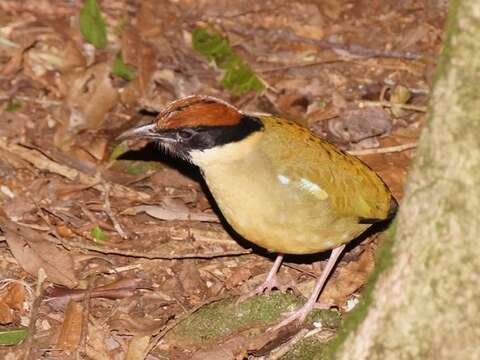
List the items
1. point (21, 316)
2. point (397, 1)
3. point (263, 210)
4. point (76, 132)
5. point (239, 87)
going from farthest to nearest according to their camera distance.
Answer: point (397, 1), point (239, 87), point (76, 132), point (21, 316), point (263, 210)

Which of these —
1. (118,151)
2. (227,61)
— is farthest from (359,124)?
(118,151)

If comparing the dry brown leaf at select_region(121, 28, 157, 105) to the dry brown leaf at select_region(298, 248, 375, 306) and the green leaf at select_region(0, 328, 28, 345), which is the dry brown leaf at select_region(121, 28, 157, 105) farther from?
the green leaf at select_region(0, 328, 28, 345)

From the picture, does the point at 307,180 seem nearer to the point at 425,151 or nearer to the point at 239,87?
the point at 425,151

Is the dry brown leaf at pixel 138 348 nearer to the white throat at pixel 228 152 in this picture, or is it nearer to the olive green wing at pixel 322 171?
the white throat at pixel 228 152

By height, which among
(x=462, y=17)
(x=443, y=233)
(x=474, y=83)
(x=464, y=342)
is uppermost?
(x=462, y=17)

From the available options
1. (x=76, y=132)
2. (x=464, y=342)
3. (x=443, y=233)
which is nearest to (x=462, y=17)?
(x=443, y=233)

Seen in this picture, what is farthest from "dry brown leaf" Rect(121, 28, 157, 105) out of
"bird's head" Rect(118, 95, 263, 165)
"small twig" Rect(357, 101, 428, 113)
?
"bird's head" Rect(118, 95, 263, 165)

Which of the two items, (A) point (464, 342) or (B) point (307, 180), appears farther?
(B) point (307, 180)
